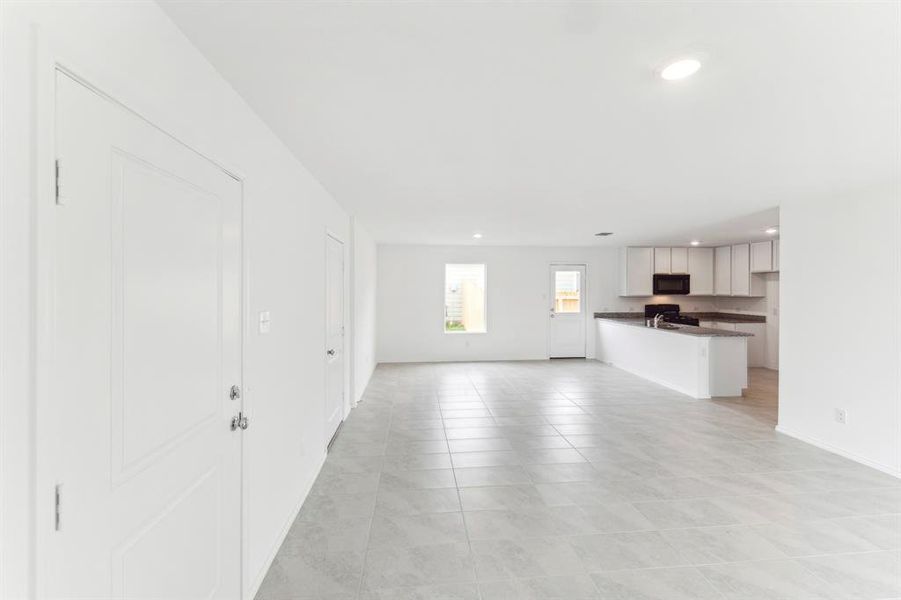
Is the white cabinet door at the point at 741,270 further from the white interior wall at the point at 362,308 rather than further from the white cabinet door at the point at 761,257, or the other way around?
the white interior wall at the point at 362,308

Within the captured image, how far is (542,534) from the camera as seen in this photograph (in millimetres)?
2377

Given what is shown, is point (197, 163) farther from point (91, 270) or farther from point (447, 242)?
point (447, 242)

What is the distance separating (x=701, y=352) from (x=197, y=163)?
19.9 feet

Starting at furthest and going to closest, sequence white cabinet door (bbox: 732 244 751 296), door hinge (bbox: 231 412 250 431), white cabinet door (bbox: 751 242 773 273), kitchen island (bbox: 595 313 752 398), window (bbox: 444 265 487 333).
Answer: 1. window (bbox: 444 265 487 333)
2. white cabinet door (bbox: 732 244 751 296)
3. white cabinet door (bbox: 751 242 773 273)
4. kitchen island (bbox: 595 313 752 398)
5. door hinge (bbox: 231 412 250 431)

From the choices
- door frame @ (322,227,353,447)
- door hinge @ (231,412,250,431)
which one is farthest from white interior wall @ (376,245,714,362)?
door hinge @ (231,412,250,431)

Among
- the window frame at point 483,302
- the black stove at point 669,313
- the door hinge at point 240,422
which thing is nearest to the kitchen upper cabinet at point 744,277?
the black stove at point 669,313

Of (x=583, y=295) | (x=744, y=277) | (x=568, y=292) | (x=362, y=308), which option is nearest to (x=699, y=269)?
(x=744, y=277)

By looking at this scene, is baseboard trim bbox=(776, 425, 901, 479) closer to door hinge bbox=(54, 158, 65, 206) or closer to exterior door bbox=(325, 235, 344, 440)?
exterior door bbox=(325, 235, 344, 440)

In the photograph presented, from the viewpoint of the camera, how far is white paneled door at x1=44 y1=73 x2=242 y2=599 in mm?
907

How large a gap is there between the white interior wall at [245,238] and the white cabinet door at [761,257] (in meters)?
7.43

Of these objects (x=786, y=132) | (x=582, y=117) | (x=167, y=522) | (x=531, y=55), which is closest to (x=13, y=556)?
(x=167, y=522)

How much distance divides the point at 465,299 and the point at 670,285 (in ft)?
13.7

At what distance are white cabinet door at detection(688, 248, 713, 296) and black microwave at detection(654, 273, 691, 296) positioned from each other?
170mm

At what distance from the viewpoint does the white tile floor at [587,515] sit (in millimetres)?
1993
